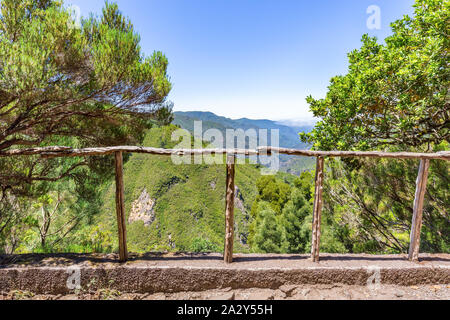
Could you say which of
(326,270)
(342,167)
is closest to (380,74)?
(342,167)

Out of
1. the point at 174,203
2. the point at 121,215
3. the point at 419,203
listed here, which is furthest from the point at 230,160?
the point at 174,203

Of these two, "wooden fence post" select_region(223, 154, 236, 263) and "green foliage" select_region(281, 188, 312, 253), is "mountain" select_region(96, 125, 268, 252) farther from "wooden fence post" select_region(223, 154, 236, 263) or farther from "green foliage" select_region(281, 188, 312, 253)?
"wooden fence post" select_region(223, 154, 236, 263)

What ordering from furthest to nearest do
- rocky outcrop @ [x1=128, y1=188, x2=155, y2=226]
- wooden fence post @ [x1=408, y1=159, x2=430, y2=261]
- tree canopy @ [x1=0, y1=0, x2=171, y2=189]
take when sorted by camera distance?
1. rocky outcrop @ [x1=128, y1=188, x2=155, y2=226]
2. tree canopy @ [x1=0, y1=0, x2=171, y2=189]
3. wooden fence post @ [x1=408, y1=159, x2=430, y2=261]

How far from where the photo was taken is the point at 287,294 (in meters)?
2.57

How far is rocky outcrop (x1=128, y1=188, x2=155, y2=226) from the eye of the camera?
41.1 metres

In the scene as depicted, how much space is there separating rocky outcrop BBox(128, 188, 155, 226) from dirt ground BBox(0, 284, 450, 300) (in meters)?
41.4

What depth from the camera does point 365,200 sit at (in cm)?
568

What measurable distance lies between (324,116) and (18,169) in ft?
26.5

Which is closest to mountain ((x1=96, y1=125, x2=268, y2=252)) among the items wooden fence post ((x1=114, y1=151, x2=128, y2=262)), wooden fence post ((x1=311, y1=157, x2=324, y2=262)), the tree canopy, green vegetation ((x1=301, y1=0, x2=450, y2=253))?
the tree canopy

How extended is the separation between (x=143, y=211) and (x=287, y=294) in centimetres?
4339

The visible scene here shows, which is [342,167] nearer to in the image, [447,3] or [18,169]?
[447,3]

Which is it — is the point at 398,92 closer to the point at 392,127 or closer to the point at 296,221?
the point at 392,127

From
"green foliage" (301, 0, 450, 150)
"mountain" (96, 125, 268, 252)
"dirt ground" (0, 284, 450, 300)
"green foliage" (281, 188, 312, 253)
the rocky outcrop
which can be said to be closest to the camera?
"dirt ground" (0, 284, 450, 300)
